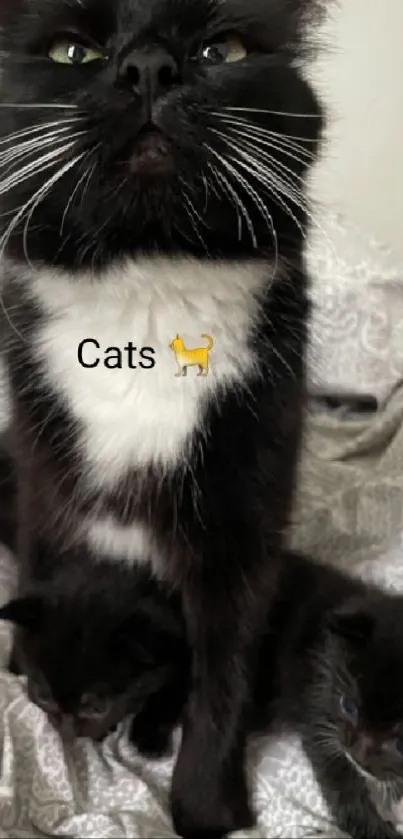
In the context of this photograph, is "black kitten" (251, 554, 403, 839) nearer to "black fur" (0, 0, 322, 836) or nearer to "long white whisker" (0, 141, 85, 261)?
"black fur" (0, 0, 322, 836)

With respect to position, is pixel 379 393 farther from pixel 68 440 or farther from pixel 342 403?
pixel 68 440

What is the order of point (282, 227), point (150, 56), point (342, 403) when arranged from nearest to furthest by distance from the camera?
point (150, 56), point (282, 227), point (342, 403)

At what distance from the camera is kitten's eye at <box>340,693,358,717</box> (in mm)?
808

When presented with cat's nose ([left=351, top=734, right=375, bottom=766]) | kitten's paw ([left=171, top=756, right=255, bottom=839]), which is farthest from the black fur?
cat's nose ([left=351, top=734, right=375, bottom=766])

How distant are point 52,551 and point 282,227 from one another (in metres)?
0.41

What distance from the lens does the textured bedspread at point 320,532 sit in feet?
2.60

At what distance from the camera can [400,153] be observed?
165 cm

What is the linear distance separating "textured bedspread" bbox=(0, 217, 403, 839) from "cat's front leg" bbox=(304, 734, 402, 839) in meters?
0.02

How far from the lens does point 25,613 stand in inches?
33.7

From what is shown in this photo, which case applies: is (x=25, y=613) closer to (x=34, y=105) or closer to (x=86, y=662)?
(x=86, y=662)

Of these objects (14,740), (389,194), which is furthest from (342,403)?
(14,740)

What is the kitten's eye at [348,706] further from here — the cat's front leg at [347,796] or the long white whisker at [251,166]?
the long white whisker at [251,166]

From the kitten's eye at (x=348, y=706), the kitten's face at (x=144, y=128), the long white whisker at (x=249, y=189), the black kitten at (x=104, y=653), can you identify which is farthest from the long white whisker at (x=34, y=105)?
the kitten's eye at (x=348, y=706)

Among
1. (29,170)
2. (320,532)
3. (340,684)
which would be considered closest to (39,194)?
(29,170)
